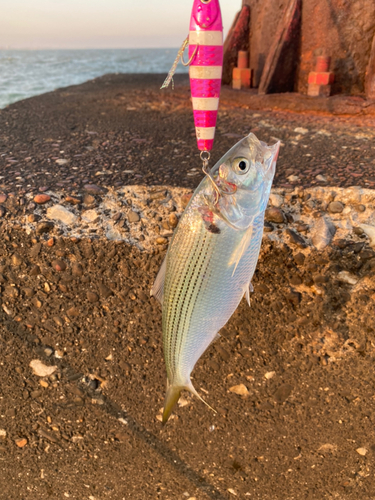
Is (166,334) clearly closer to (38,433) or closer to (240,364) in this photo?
(240,364)

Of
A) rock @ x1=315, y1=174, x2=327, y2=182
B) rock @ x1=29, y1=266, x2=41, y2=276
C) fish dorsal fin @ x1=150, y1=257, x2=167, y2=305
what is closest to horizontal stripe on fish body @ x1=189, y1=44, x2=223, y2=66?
fish dorsal fin @ x1=150, y1=257, x2=167, y2=305

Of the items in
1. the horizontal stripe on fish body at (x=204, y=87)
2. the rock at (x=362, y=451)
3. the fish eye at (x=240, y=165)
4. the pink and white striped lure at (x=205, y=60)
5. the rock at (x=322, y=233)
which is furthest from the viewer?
the rock at (x=322, y=233)

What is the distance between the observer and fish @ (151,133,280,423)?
5.43 feet

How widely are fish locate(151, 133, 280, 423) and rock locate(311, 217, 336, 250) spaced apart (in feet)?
3.87

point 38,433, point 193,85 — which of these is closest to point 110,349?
point 38,433

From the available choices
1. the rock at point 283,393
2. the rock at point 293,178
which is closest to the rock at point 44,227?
the rock at point 293,178

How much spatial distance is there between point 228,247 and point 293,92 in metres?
3.89

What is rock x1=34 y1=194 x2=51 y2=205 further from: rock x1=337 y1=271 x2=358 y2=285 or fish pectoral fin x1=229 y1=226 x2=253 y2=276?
rock x1=337 y1=271 x2=358 y2=285

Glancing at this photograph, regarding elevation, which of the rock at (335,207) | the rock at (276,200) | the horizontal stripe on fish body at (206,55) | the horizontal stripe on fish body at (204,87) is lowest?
the rock at (335,207)

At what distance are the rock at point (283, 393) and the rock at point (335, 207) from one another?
1190 mm

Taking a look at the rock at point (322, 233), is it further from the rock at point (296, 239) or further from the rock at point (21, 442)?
the rock at point (21, 442)

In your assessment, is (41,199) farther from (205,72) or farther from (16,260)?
(205,72)

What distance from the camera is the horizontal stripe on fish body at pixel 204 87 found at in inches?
77.7

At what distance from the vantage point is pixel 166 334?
1.83 meters
